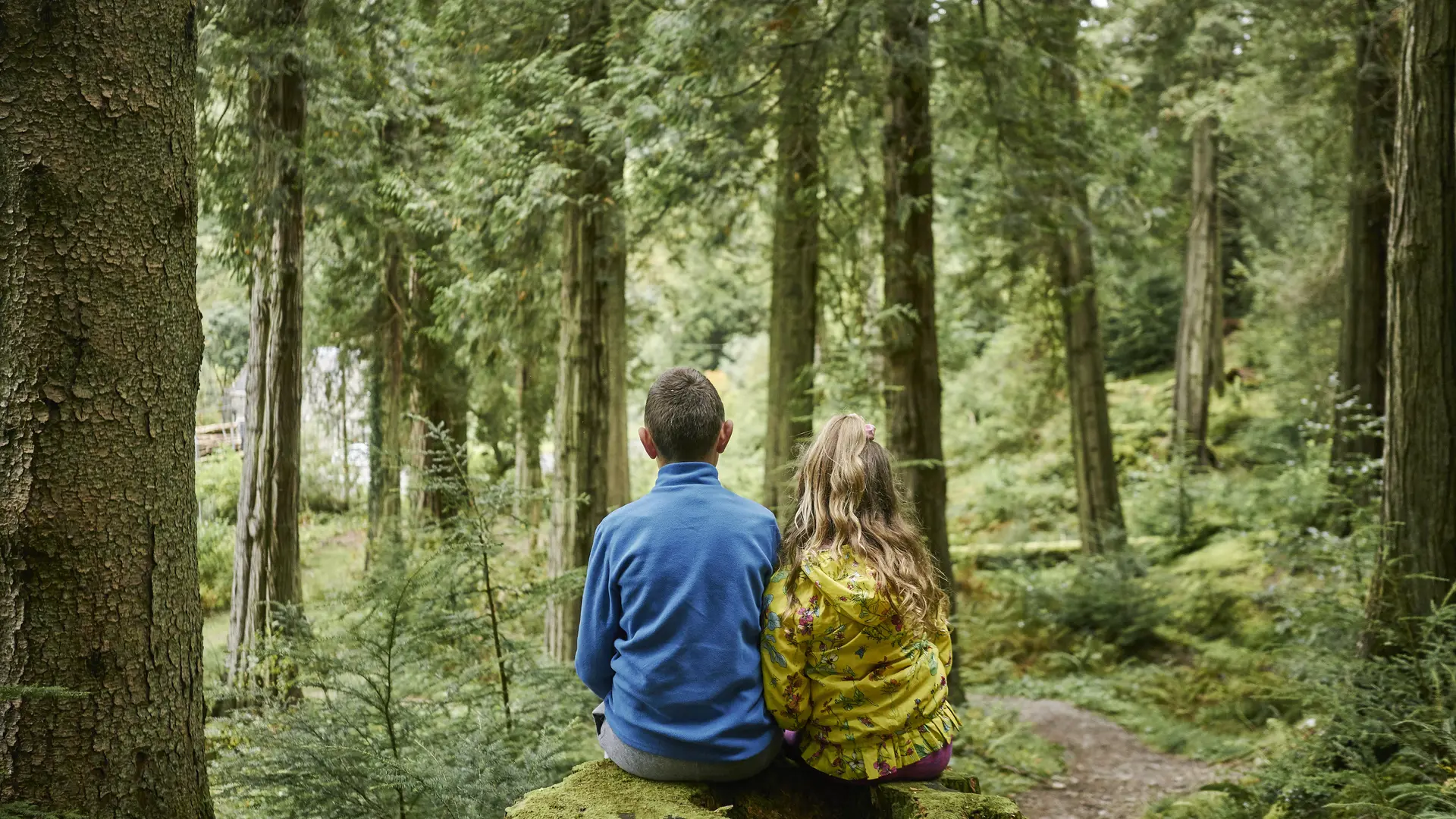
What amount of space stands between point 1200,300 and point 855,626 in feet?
61.5

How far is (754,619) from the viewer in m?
3.20

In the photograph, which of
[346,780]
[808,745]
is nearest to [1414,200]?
[808,745]

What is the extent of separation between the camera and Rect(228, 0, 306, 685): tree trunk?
24.1ft

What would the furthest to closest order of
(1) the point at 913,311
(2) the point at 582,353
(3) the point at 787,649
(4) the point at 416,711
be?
(2) the point at 582,353 < (1) the point at 913,311 < (4) the point at 416,711 < (3) the point at 787,649

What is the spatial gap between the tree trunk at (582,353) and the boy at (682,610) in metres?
5.45

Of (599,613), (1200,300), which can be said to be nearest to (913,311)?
(599,613)

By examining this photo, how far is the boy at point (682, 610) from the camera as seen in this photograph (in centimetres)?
310

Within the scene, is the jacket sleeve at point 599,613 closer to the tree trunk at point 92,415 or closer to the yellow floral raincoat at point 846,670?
the yellow floral raincoat at point 846,670

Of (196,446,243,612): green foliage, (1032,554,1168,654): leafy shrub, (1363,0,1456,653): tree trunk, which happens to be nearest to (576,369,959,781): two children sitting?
(1363,0,1456,653): tree trunk

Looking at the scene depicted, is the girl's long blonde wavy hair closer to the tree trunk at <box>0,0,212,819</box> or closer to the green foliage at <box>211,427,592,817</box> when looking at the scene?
the green foliage at <box>211,427,592,817</box>

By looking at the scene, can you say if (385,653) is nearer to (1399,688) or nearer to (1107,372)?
(1399,688)

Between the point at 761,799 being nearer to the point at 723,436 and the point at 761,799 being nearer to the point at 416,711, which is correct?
the point at 723,436

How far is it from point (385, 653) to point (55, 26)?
2654 millimetres

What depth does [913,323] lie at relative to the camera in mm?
8805
